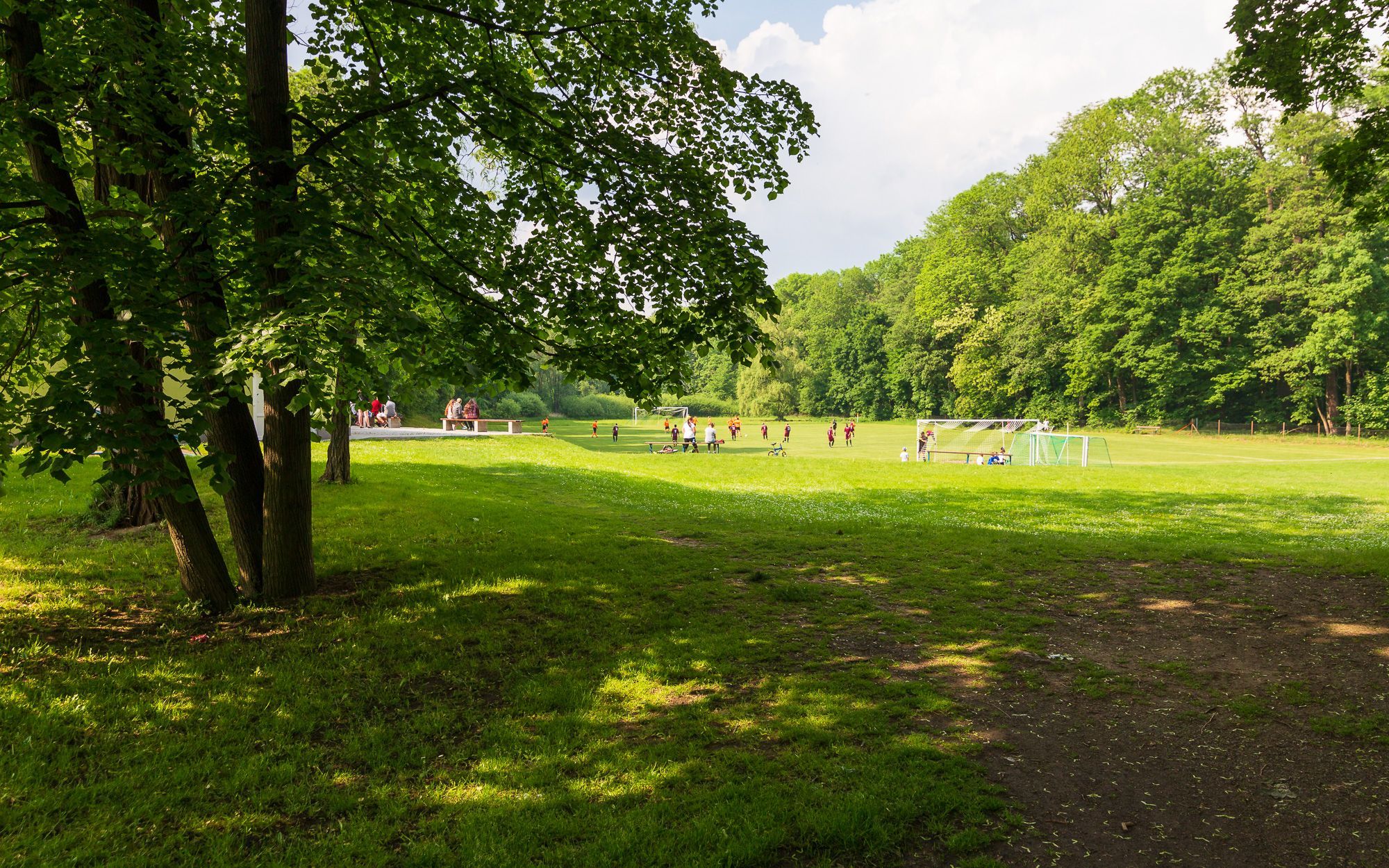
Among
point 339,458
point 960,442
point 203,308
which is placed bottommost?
point 960,442

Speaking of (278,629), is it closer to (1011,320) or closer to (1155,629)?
(1155,629)

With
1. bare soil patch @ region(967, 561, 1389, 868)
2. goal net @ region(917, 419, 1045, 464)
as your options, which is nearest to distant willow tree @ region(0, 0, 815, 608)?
bare soil patch @ region(967, 561, 1389, 868)

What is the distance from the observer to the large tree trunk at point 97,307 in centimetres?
549

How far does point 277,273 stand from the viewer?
6961 mm

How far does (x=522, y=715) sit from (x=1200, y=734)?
4.92 metres

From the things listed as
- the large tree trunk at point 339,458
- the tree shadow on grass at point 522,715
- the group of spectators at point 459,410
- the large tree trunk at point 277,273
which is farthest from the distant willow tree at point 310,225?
the group of spectators at point 459,410

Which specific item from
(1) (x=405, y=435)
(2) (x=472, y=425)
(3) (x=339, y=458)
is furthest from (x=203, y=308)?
(2) (x=472, y=425)

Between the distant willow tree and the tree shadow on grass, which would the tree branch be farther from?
the tree shadow on grass

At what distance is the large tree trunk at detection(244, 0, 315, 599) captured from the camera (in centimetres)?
645

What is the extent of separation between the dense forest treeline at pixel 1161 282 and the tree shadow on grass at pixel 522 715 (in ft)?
95.0

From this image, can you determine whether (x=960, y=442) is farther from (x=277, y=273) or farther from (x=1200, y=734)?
(x=277, y=273)

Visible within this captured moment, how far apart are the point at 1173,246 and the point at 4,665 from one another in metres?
69.2

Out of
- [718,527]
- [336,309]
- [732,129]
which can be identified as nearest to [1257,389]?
[718,527]

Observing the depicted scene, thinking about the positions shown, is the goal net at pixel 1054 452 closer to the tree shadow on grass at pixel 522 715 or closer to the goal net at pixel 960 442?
the goal net at pixel 960 442
